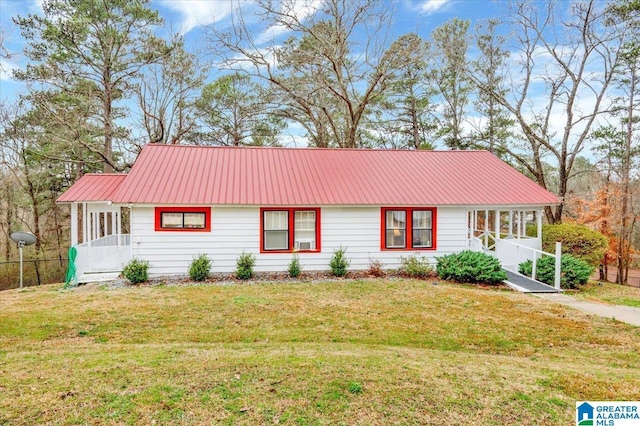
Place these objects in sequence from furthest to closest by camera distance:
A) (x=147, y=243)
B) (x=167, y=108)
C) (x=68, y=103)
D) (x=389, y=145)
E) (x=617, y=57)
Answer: (x=389, y=145) → (x=167, y=108) → (x=68, y=103) → (x=617, y=57) → (x=147, y=243)

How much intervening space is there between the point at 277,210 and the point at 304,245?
4.76 feet

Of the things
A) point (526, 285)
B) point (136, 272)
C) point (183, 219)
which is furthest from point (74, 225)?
point (526, 285)

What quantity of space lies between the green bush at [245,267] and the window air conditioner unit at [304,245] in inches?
61.8

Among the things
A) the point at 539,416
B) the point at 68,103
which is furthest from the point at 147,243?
the point at 68,103

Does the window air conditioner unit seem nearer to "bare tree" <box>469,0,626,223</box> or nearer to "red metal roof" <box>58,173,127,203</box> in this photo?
"red metal roof" <box>58,173,127,203</box>

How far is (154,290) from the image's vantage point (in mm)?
9688

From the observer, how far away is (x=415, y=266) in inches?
465

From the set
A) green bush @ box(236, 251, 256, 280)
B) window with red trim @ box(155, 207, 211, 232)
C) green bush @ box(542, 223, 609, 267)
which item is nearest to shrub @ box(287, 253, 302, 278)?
green bush @ box(236, 251, 256, 280)

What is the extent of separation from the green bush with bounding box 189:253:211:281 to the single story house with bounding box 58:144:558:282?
0.53 meters

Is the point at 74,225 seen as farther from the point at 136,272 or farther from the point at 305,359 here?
the point at 305,359

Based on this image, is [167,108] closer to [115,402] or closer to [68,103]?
[68,103]

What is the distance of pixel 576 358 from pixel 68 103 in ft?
72.8

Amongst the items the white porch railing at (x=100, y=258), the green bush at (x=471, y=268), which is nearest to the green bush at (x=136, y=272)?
the white porch railing at (x=100, y=258)

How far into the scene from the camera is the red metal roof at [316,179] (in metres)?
11.6
